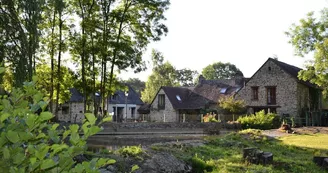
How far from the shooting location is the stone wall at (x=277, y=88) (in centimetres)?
4025

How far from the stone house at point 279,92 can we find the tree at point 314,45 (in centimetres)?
572

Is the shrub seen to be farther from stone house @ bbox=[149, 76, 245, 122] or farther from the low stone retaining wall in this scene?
stone house @ bbox=[149, 76, 245, 122]

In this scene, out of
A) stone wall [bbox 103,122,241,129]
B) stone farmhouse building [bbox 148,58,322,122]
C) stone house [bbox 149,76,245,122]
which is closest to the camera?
stone wall [bbox 103,122,241,129]

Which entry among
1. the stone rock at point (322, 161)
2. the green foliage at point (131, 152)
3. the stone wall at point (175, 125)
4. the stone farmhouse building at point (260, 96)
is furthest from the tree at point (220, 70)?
the green foliage at point (131, 152)

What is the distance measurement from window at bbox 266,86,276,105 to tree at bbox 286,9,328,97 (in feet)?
23.8

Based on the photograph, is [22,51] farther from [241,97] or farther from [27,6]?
[241,97]

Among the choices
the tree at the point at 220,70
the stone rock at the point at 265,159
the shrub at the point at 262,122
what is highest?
the tree at the point at 220,70

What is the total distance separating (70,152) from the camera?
1793 millimetres

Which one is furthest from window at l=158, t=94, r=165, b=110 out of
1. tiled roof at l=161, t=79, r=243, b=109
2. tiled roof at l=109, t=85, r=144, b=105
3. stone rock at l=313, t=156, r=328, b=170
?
stone rock at l=313, t=156, r=328, b=170

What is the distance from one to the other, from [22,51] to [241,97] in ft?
94.7

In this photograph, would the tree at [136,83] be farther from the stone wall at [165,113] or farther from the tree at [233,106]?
the tree at [233,106]

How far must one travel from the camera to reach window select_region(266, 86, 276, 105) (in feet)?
137

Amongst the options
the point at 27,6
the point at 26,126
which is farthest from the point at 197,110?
the point at 26,126

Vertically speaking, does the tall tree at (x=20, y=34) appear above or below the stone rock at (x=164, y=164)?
above
